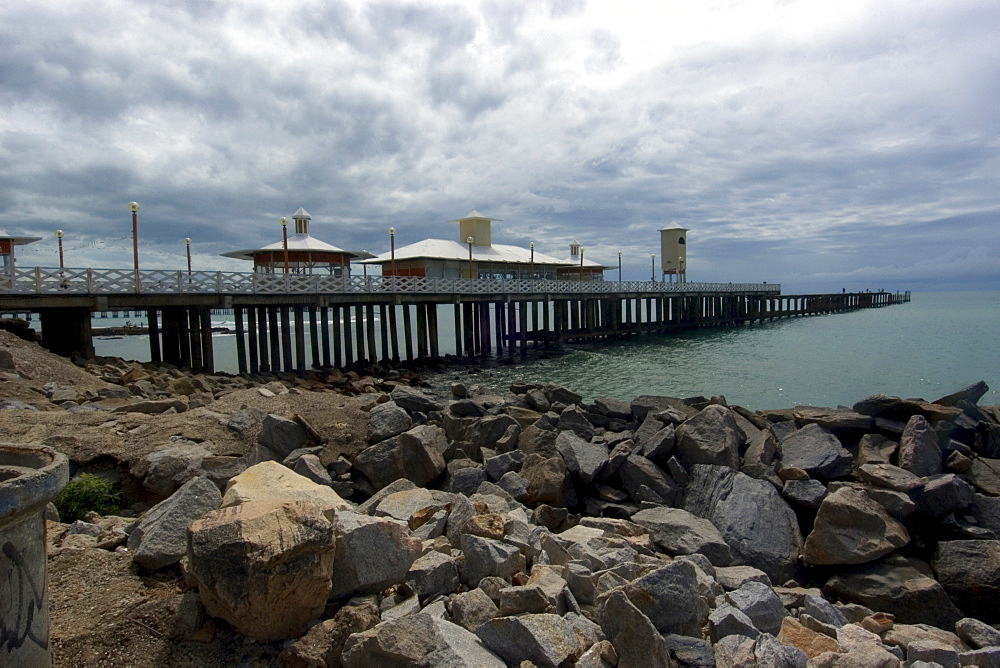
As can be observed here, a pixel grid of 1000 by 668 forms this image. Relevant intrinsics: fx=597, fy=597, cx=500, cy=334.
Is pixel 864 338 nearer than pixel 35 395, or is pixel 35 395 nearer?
pixel 35 395

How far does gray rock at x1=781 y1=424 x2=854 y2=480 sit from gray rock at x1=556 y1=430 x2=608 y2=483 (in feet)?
8.07

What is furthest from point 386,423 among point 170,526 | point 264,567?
point 264,567

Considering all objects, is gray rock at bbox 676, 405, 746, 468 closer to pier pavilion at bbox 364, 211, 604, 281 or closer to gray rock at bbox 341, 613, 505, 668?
gray rock at bbox 341, 613, 505, 668

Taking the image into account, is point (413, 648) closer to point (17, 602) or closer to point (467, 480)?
point (17, 602)

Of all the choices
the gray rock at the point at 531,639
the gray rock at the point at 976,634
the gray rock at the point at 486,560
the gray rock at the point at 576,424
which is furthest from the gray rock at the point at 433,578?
the gray rock at the point at 576,424

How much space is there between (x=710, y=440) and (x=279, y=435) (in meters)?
5.93

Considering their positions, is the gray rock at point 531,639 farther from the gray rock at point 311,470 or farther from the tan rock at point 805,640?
the gray rock at point 311,470

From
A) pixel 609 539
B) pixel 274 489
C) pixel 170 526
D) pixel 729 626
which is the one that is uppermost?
pixel 274 489

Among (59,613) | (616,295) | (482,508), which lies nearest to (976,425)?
(482,508)

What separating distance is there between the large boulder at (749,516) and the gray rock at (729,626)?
6.85 feet

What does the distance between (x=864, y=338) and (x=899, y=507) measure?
44.9 meters

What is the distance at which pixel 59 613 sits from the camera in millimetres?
3830

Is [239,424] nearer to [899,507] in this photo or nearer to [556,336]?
[899,507]

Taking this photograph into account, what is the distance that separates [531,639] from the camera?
3643mm
